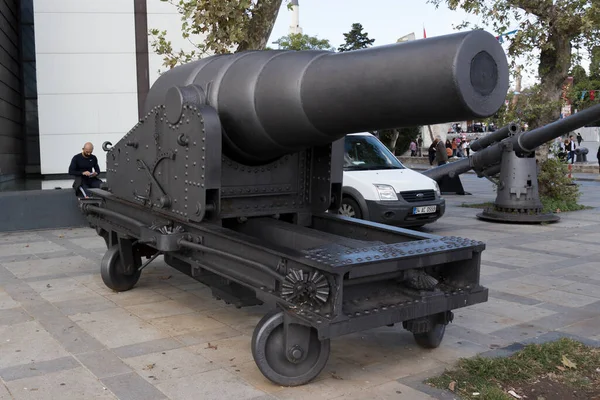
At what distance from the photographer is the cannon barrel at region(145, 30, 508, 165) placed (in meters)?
3.14

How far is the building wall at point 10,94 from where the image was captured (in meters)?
16.9

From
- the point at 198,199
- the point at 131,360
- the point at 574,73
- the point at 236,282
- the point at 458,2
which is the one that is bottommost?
the point at 131,360

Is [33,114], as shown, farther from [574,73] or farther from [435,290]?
[435,290]

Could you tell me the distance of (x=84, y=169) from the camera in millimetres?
11219

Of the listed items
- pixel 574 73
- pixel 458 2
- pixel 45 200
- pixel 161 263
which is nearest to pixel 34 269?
pixel 161 263

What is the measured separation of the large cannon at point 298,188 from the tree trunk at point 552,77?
31.6 ft

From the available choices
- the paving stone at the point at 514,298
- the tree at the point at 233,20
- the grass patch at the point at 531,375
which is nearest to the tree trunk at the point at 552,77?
the tree at the point at 233,20

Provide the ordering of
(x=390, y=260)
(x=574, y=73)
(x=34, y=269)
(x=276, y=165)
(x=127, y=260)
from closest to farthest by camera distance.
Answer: (x=390, y=260)
(x=276, y=165)
(x=127, y=260)
(x=34, y=269)
(x=574, y=73)

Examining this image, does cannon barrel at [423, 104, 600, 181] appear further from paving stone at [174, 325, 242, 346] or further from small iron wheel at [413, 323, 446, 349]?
paving stone at [174, 325, 242, 346]

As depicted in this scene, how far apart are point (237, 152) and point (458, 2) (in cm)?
1027

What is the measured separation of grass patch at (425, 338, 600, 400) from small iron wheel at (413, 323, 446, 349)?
11.2 inches

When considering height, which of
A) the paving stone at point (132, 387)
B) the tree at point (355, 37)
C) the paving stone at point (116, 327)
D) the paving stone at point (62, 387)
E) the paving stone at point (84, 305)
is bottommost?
the paving stone at point (62, 387)

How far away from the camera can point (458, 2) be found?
1382 cm

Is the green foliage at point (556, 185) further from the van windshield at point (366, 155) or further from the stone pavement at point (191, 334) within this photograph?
the stone pavement at point (191, 334)
